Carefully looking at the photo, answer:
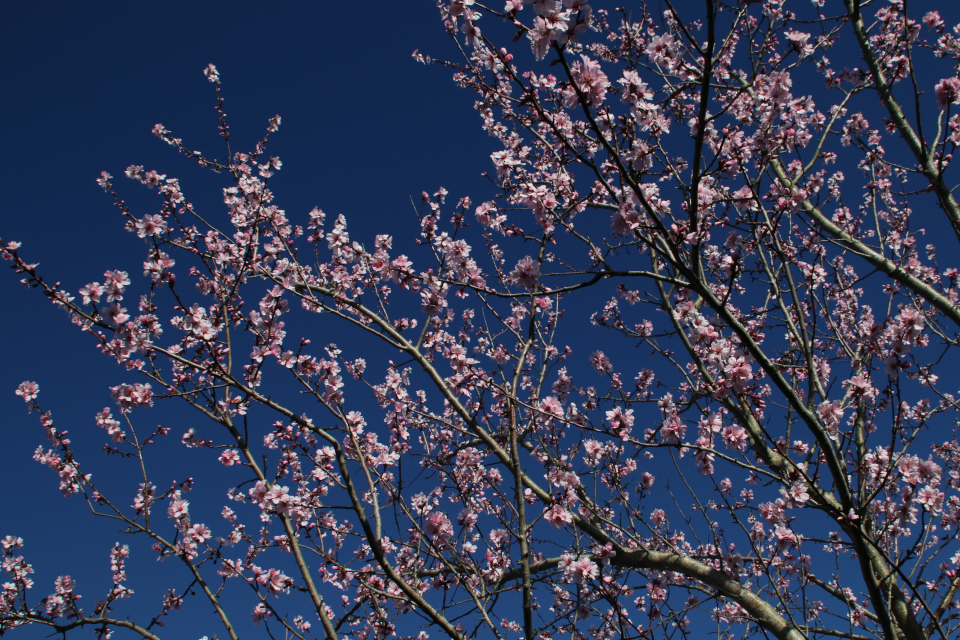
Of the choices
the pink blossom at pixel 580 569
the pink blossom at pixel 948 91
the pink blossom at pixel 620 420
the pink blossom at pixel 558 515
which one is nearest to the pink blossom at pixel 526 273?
the pink blossom at pixel 620 420

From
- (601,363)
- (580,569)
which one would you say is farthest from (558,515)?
(601,363)

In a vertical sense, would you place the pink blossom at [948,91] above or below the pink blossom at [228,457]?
above

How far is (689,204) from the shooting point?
2992 mm

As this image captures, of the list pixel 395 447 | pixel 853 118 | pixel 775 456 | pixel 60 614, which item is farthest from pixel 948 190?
pixel 60 614

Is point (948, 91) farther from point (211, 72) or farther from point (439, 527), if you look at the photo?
point (211, 72)

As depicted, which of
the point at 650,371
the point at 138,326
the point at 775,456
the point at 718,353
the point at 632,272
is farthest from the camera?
the point at 650,371

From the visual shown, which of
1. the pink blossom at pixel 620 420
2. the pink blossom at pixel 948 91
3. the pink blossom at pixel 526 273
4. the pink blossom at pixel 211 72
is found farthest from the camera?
the pink blossom at pixel 211 72

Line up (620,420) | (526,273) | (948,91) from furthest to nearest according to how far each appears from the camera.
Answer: (948,91) → (620,420) → (526,273)

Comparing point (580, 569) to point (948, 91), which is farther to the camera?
point (948, 91)

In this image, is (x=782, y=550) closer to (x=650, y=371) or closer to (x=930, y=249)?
(x=650, y=371)

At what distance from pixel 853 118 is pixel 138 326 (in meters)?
7.50

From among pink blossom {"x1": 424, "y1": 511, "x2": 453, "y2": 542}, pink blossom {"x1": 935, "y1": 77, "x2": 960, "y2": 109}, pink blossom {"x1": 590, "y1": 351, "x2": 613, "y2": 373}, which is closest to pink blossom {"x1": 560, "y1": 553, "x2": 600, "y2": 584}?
pink blossom {"x1": 424, "y1": 511, "x2": 453, "y2": 542}

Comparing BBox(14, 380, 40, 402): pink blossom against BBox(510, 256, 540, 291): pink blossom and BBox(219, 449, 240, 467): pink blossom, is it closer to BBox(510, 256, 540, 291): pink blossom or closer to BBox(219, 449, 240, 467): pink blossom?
BBox(219, 449, 240, 467): pink blossom

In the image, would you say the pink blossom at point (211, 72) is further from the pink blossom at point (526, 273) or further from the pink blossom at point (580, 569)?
the pink blossom at point (580, 569)
